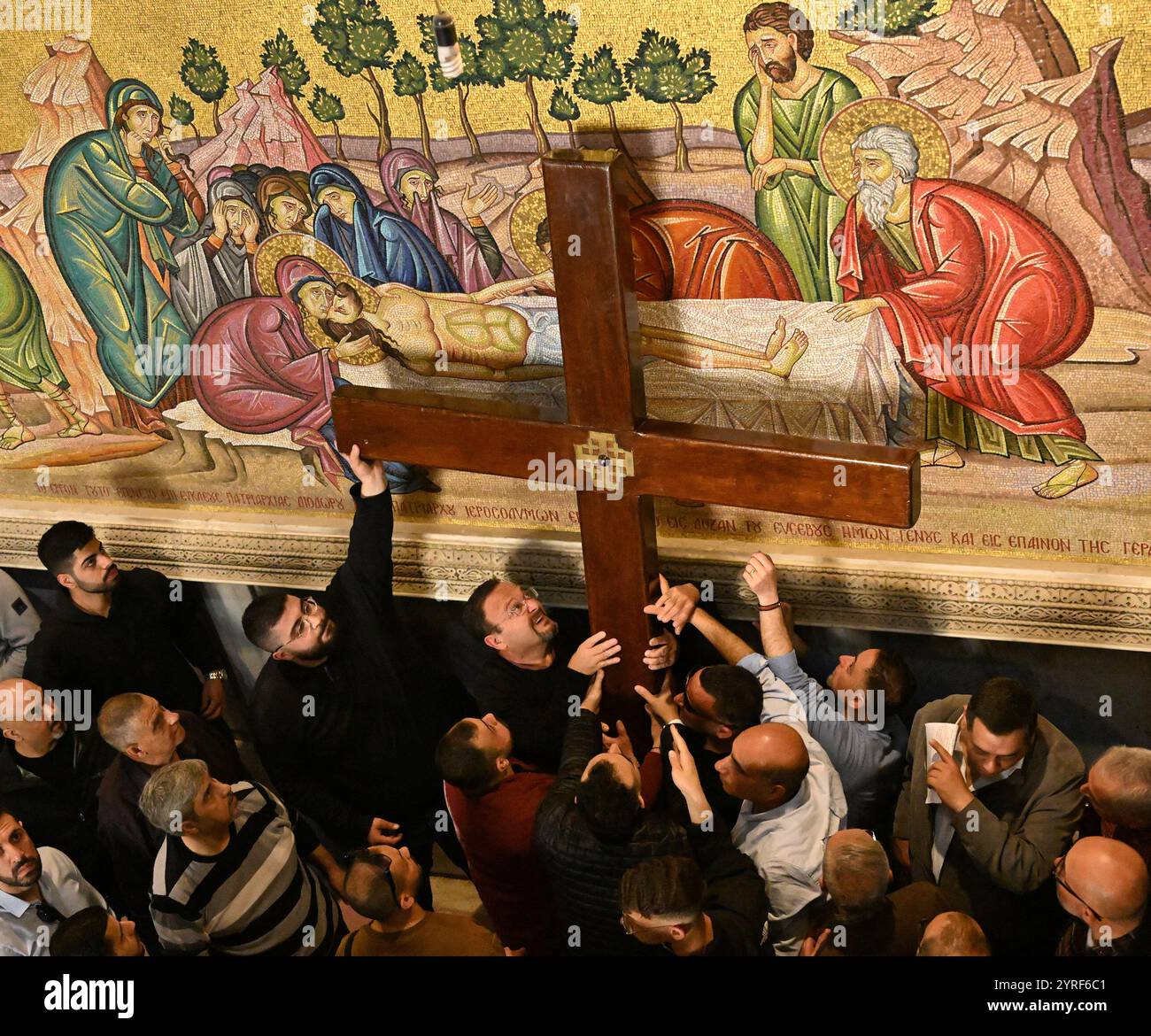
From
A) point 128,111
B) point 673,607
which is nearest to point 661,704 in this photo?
point 673,607

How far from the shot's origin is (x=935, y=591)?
213 inches

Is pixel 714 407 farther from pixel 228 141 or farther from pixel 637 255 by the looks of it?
pixel 228 141

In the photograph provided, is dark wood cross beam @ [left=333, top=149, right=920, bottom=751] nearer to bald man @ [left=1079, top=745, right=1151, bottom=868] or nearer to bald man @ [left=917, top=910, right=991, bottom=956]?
bald man @ [left=1079, top=745, right=1151, bottom=868]

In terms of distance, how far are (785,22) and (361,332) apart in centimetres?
186

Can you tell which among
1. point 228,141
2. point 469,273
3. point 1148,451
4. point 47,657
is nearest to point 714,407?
point 469,273

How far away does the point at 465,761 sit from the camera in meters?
5.30

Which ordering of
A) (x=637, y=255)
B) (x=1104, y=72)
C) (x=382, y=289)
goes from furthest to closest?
(x=382, y=289) < (x=637, y=255) < (x=1104, y=72)

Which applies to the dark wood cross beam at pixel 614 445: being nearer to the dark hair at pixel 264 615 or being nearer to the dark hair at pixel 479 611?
the dark hair at pixel 479 611

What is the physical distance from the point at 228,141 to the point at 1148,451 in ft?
10.5

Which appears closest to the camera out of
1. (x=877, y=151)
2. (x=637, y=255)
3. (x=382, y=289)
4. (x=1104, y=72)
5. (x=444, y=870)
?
(x=1104, y=72)

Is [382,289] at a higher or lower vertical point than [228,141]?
lower

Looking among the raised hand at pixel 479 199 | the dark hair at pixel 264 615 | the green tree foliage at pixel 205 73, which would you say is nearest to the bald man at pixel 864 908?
the dark hair at pixel 264 615
